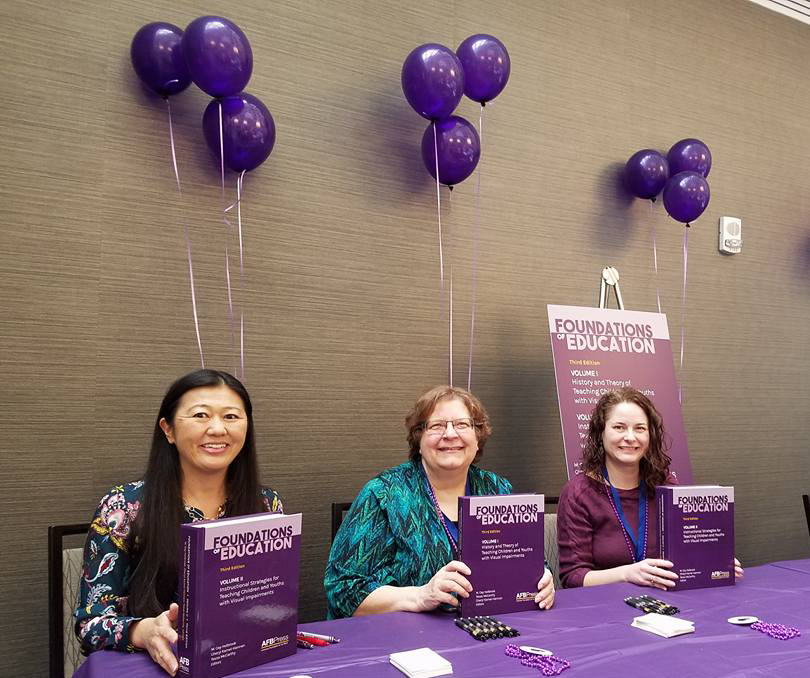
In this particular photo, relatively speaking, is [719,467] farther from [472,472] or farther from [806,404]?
[472,472]

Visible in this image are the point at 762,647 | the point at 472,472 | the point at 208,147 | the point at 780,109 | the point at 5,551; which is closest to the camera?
the point at 762,647

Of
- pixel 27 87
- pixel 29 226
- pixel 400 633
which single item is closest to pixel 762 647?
pixel 400 633

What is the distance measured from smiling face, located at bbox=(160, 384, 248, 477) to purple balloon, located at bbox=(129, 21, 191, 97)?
1350 mm

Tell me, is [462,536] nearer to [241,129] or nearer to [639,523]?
[639,523]

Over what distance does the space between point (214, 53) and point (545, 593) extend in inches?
78.1

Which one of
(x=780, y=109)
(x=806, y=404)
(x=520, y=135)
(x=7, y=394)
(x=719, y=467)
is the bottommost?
(x=719, y=467)

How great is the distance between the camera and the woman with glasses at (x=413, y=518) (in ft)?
6.70

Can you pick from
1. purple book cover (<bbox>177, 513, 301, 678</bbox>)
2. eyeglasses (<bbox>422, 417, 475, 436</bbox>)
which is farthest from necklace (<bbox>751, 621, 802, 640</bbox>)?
purple book cover (<bbox>177, 513, 301, 678</bbox>)

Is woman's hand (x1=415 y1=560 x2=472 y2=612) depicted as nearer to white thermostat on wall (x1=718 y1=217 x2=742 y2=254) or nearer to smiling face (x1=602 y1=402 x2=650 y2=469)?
smiling face (x1=602 y1=402 x2=650 y2=469)

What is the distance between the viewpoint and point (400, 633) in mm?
1615

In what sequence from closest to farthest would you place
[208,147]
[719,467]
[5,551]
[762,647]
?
[762,647] < [5,551] < [208,147] < [719,467]

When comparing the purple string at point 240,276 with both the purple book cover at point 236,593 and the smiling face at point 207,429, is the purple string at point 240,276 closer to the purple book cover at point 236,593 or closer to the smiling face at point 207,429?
the smiling face at point 207,429

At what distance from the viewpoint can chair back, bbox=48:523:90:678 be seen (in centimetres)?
197

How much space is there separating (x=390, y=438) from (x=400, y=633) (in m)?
1.67
